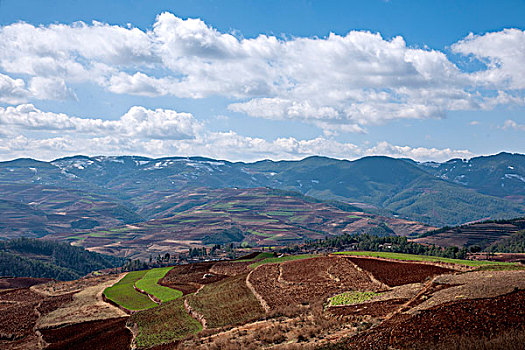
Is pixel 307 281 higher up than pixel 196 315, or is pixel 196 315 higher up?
pixel 307 281

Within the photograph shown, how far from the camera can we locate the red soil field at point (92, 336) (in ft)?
148

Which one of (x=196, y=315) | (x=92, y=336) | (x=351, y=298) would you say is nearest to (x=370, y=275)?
(x=351, y=298)

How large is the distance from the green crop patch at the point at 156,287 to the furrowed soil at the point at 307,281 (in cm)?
1326

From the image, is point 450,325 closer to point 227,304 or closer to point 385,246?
point 227,304

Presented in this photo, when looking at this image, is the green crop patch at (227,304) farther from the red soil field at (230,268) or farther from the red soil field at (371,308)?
the red soil field at (230,268)

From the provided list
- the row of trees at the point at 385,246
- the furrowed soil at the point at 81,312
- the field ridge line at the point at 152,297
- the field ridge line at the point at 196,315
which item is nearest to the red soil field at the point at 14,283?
the furrowed soil at the point at 81,312

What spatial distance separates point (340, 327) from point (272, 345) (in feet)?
18.1

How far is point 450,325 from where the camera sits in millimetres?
26109

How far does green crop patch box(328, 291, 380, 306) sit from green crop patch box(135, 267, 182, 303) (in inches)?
1194

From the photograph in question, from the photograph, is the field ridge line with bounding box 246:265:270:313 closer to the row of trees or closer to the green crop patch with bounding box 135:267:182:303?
the green crop patch with bounding box 135:267:182:303

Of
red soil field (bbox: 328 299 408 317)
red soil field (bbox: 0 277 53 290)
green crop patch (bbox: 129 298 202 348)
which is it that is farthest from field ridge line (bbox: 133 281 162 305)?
red soil field (bbox: 0 277 53 290)

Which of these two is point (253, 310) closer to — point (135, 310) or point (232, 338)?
point (232, 338)

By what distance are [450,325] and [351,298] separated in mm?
17780

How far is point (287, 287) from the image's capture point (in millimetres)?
56188
